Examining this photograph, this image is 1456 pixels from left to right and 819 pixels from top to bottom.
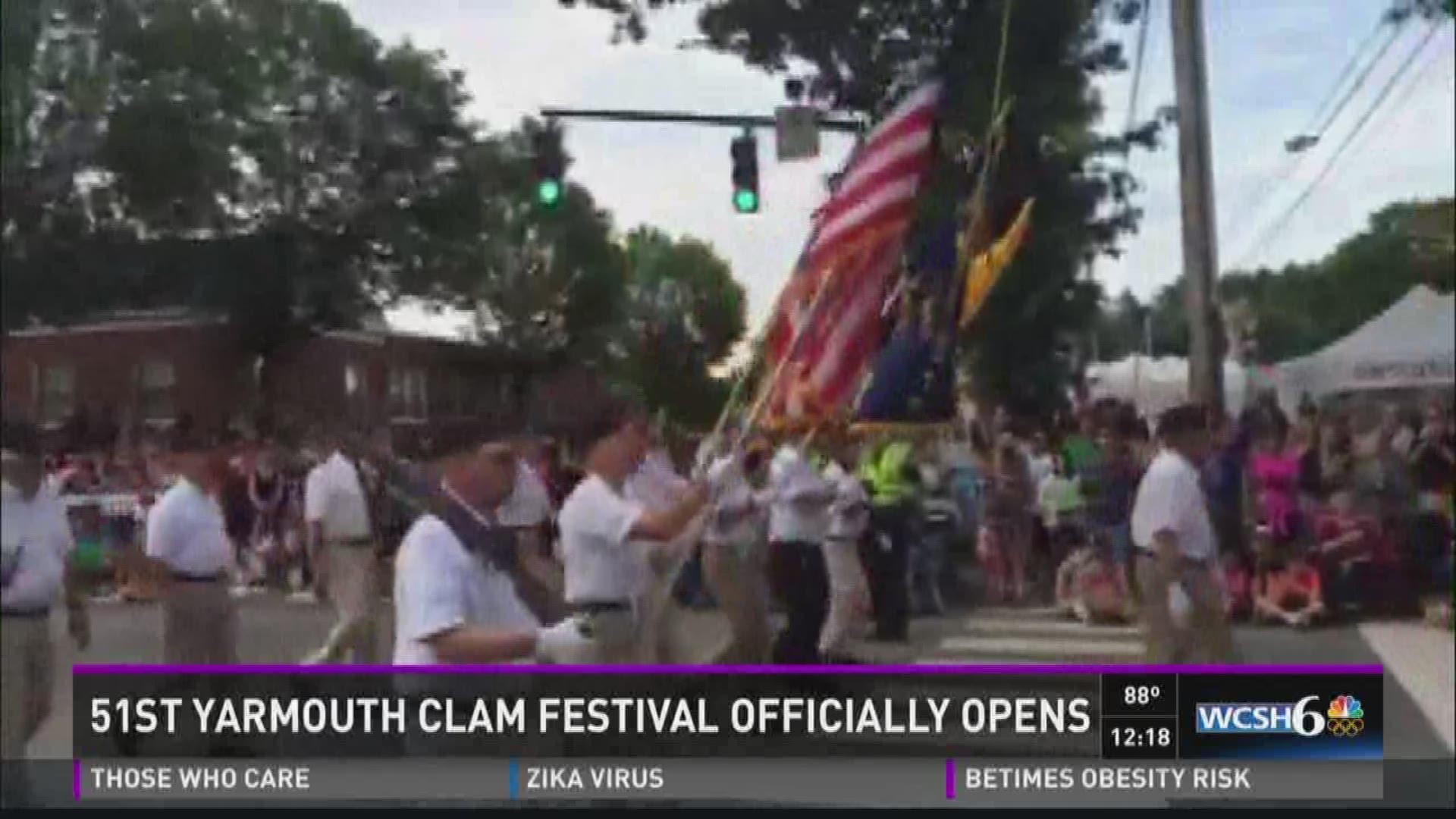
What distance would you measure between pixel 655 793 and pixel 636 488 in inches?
26.0

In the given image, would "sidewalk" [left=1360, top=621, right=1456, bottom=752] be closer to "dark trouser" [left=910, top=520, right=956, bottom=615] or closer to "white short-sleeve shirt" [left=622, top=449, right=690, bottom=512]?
"dark trouser" [left=910, top=520, right=956, bottom=615]

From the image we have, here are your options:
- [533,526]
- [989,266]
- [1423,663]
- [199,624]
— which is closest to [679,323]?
[533,526]

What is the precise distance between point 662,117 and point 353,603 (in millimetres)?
1162

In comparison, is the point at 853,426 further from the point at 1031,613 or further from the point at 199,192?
the point at 199,192

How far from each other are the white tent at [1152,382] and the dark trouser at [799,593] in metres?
0.83

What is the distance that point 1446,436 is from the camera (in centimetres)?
441

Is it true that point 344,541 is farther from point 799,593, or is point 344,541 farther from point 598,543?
point 799,593

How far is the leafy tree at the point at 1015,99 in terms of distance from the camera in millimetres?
4453

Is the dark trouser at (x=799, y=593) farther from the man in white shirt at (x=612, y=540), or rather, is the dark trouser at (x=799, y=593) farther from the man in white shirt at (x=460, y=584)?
the man in white shirt at (x=460, y=584)

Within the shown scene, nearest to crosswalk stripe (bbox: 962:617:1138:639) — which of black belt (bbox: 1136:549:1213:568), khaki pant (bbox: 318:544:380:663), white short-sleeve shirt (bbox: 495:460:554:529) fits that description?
black belt (bbox: 1136:549:1213:568)

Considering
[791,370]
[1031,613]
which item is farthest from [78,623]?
[1031,613]

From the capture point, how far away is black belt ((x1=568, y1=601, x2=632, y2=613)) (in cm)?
482

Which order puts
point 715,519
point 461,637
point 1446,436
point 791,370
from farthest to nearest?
point 715,519
point 791,370
point 1446,436
point 461,637

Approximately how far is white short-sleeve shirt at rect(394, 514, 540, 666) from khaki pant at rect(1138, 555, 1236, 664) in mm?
1369
